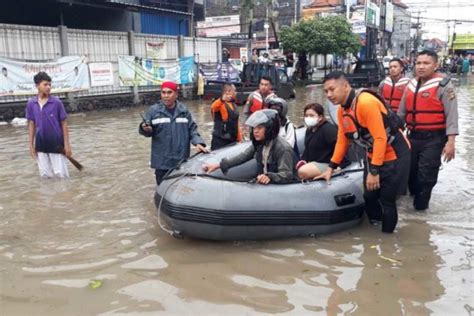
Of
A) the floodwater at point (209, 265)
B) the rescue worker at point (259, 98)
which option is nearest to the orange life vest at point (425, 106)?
the floodwater at point (209, 265)

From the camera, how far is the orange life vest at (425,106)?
493 centimetres

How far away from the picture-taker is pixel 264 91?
7039mm

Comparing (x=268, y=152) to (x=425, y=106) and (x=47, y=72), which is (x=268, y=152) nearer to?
(x=425, y=106)

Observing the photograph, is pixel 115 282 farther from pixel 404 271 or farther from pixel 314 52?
pixel 314 52

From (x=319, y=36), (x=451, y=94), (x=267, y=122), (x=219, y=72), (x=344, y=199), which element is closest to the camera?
(x=267, y=122)

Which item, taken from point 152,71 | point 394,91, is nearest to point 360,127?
point 394,91

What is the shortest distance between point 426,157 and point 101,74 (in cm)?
1295

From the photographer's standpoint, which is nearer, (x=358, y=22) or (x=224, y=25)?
(x=358, y=22)

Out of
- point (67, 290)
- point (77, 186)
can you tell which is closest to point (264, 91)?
point (77, 186)

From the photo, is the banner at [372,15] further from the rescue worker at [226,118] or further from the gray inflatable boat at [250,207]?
the gray inflatable boat at [250,207]

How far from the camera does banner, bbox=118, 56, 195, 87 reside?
55.5 feet

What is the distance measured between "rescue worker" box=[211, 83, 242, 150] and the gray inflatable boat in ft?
6.23

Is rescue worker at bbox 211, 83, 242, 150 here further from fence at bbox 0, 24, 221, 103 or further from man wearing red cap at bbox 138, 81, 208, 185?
fence at bbox 0, 24, 221, 103

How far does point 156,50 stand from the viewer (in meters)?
18.5
